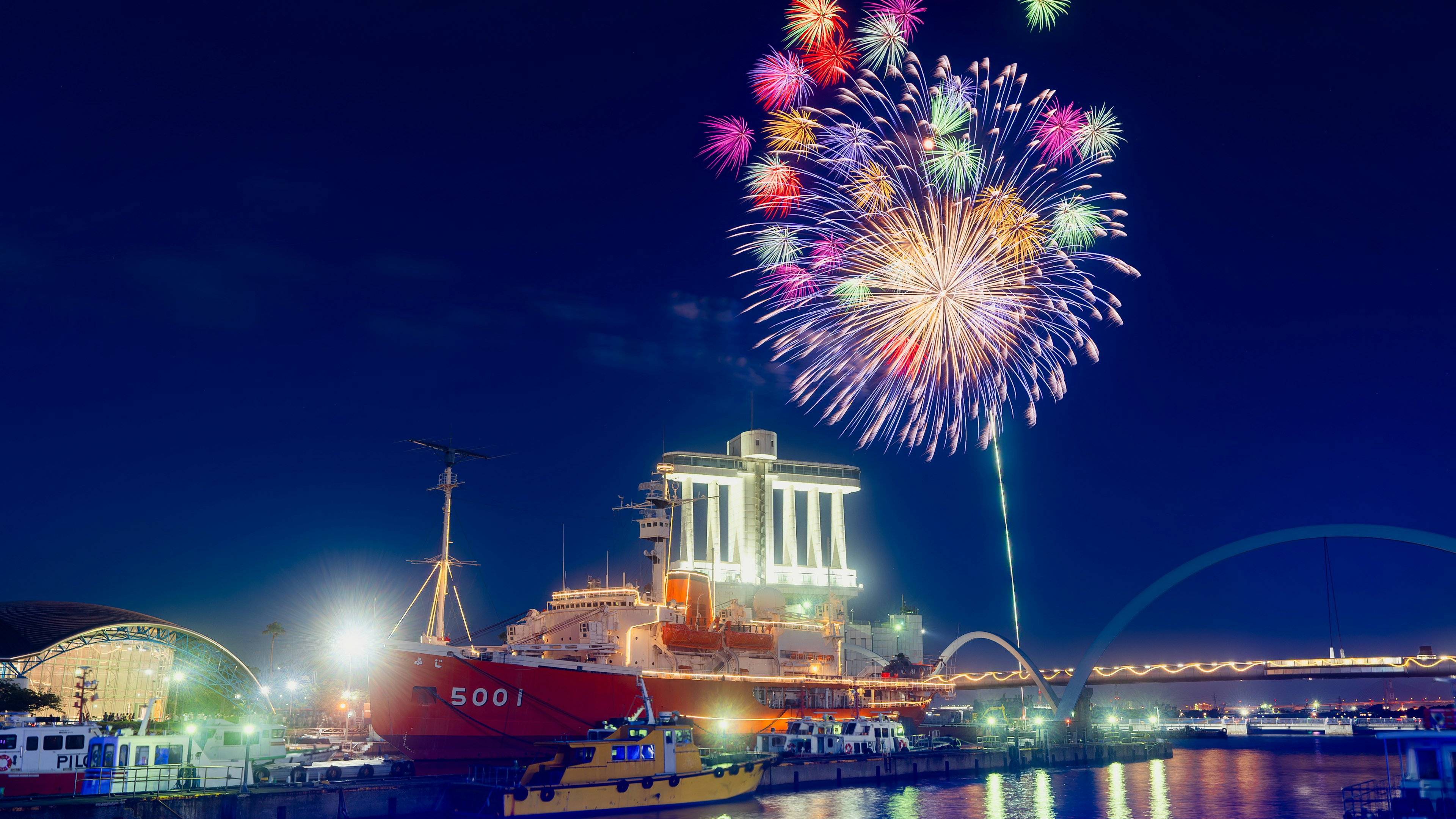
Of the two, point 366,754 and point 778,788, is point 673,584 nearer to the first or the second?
point 778,788

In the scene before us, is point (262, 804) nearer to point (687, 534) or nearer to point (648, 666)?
point (648, 666)

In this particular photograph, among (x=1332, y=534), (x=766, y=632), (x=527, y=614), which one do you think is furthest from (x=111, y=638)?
Answer: (x=1332, y=534)

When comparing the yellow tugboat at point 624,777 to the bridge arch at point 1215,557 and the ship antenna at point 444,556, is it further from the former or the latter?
the bridge arch at point 1215,557

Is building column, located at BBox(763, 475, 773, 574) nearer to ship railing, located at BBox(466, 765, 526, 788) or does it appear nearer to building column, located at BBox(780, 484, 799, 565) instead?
building column, located at BBox(780, 484, 799, 565)

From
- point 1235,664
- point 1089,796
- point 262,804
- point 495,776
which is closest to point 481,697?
point 495,776

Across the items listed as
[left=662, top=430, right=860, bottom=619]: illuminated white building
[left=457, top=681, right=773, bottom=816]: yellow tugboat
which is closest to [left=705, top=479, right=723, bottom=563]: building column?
[left=662, top=430, right=860, bottom=619]: illuminated white building

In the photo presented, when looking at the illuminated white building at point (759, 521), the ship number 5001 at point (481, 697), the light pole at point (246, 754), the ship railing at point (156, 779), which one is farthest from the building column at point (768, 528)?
the ship railing at point (156, 779)
